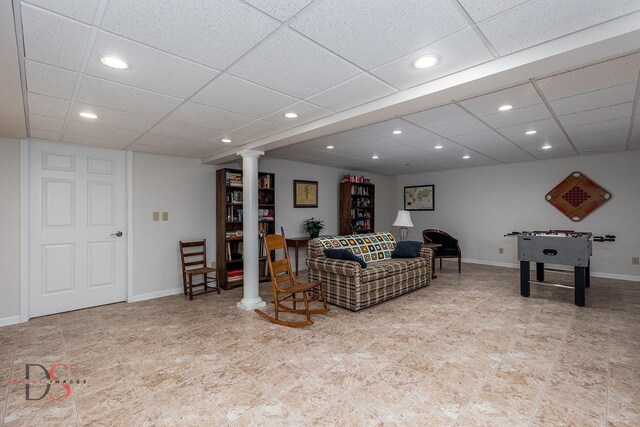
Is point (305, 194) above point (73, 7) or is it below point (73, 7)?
below

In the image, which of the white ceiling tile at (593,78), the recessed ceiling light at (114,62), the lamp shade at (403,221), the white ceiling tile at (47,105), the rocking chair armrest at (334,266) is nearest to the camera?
the recessed ceiling light at (114,62)

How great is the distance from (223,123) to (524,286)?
4.38m

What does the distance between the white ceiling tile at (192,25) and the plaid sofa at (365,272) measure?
2.71m

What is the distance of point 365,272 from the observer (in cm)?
379

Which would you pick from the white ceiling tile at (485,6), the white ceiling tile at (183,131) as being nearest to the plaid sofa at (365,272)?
the white ceiling tile at (183,131)

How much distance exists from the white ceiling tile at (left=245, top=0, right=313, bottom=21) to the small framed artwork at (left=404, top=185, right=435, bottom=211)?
686 cm

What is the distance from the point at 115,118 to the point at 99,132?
0.69 metres

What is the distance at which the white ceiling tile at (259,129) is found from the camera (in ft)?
10.4

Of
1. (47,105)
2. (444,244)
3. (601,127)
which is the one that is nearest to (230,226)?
(47,105)

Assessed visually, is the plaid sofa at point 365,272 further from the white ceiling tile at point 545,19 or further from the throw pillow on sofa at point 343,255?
the white ceiling tile at point 545,19

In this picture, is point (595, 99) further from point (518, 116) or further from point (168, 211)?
point (168, 211)

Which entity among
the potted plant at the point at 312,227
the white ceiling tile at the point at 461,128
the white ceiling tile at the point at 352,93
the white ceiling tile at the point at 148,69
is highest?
the white ceiling tile at the point at 461,128

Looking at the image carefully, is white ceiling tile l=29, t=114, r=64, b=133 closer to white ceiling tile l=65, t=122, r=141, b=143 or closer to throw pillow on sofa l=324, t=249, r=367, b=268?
white ceiling tile l=65, t=122, r=141, b=143

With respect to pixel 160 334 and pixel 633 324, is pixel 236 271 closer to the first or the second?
pixel 160 334
